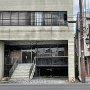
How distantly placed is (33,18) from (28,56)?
9.92 meters

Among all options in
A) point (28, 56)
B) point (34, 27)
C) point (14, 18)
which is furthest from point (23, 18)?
point (28, 56)

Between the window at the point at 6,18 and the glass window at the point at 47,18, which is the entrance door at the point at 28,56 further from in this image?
the window at the point at 6,18

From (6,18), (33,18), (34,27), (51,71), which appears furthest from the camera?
(51,71)

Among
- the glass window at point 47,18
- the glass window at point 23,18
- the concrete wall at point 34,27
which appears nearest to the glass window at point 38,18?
the glass window at point 47,18

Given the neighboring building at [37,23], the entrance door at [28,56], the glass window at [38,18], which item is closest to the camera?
the neighboring building at [37,23]

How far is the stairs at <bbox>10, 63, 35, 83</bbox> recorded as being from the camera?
4557 cm

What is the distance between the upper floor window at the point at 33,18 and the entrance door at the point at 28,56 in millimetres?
9246

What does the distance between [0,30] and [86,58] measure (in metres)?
13.4

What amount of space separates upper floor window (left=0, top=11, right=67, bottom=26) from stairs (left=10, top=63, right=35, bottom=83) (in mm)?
6191

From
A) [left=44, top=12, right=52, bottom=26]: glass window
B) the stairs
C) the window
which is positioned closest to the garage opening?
the stairs

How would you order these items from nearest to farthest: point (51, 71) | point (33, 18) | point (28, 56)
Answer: point (33, 18) < point (51, 71) < point (28, 56)

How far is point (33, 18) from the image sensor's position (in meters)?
48.0

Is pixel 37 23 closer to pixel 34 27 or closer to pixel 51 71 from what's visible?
pixel 34 27

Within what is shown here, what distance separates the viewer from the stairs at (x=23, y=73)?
45572 millimetres
